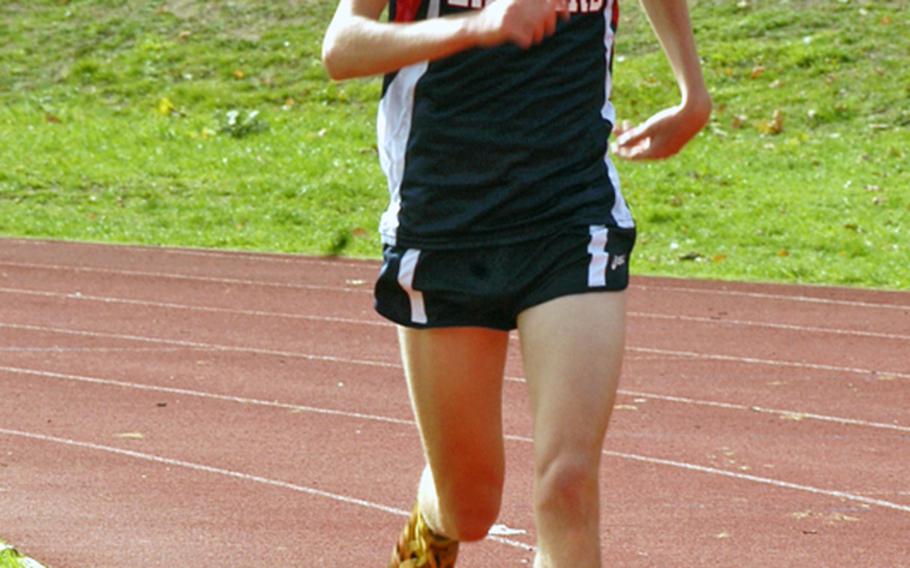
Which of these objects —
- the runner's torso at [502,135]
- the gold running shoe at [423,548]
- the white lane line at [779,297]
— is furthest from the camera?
the white lane line at [779,297]

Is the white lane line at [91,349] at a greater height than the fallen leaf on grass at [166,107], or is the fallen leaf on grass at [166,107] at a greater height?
the white lane line at [91,349]

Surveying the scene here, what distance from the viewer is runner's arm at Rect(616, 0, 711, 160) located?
3559 millimetres

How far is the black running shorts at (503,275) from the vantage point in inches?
128

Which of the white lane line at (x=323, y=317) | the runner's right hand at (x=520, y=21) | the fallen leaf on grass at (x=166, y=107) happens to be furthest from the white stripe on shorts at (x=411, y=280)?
the fallen leaf on grass at (x=166, y=107)

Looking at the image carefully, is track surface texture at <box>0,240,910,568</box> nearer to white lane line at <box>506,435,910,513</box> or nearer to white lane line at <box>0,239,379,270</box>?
white lane line at <box>506,435,910,513</box>

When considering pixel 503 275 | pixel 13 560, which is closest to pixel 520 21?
pixel 503 275

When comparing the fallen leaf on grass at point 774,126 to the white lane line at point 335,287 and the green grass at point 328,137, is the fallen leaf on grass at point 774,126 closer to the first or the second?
the green grass at point 328,137

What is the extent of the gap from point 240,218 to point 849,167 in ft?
15.5

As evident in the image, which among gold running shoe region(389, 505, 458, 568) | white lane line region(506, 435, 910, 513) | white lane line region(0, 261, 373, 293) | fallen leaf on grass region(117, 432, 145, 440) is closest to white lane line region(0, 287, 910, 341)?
white lane line region(0, 261, 373, 293)

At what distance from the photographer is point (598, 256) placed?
327cm

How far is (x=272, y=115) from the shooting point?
18.3m

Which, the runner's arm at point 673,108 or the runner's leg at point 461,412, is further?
the runner's arm at point 673,108

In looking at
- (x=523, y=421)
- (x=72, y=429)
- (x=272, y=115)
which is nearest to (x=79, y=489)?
(x=72, y=429)

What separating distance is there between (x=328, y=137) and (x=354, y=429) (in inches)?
422
